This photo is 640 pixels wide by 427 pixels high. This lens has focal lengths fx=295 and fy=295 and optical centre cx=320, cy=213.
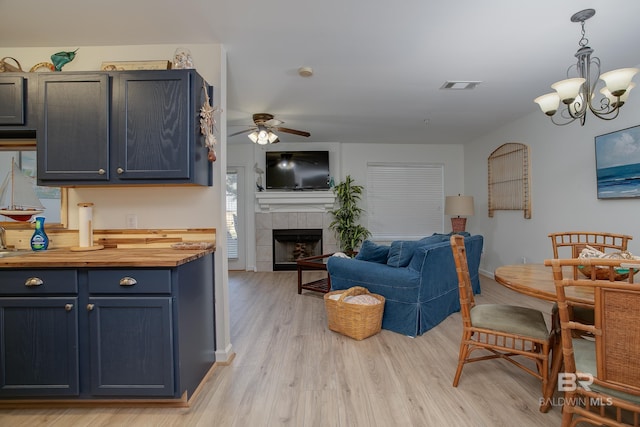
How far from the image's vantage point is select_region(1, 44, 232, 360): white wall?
2301mm

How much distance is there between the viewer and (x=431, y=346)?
256cm

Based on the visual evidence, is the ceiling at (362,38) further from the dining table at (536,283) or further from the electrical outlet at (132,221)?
the dining table at (536,283)

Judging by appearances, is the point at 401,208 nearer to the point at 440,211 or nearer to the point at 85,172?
the point at 440,211

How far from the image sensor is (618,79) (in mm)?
1701

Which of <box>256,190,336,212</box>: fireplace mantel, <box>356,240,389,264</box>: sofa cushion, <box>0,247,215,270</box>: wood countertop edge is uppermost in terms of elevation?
<box>256,190,336,212</box>: fireplace mantel

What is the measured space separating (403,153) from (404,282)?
3.87 metres

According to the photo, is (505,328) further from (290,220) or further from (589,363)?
(290,220)

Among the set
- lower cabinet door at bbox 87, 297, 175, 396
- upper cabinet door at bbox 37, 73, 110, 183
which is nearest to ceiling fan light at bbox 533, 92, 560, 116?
lower cabinet door at bbox 87, 297, 175, 396

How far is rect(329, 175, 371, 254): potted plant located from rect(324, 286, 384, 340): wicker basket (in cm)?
279

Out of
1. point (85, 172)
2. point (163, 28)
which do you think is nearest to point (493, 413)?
point (85, 172)

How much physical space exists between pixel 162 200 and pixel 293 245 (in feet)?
12.5

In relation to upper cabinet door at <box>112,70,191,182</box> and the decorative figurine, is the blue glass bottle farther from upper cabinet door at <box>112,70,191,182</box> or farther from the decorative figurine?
the decorative figurine

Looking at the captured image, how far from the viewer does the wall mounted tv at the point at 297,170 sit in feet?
Answer: 18.5

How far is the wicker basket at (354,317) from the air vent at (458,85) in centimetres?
231
